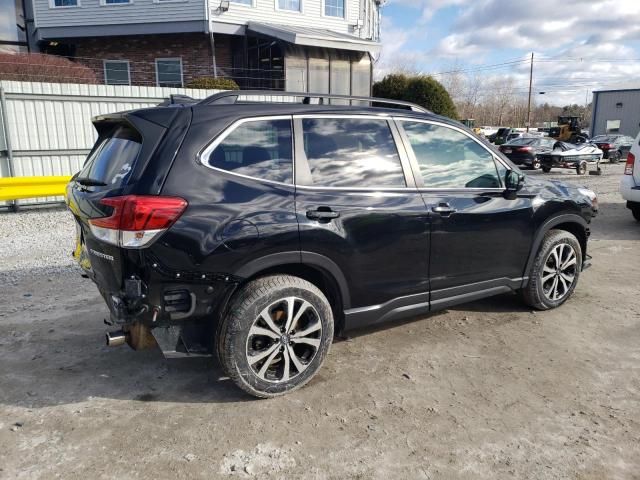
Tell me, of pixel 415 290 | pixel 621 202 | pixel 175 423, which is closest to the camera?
pixel 175 423

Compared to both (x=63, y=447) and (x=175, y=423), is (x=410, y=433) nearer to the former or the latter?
(x=175, y=423)

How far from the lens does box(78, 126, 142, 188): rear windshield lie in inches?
121

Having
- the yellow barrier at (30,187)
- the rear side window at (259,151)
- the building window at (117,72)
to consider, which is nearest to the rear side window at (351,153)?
the rear side window at (259,151)

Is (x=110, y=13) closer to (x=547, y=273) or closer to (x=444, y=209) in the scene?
(x=444, y=209)

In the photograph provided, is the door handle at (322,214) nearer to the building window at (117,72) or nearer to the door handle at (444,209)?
the door handle at (444,209)

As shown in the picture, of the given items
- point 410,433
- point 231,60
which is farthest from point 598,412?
point 231,60

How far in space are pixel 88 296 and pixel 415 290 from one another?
3.36 m

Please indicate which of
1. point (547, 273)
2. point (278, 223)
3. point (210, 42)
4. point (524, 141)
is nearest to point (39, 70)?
point (210, 42)

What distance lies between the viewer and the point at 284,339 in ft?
10.8

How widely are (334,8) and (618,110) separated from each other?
1243 inches

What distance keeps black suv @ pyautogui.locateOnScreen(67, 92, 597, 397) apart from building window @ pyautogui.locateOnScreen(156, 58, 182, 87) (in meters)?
17.7

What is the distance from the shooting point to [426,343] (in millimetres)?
4172

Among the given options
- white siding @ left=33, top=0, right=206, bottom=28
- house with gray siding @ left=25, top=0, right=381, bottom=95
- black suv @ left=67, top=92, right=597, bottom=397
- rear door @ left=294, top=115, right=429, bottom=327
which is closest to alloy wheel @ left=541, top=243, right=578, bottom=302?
black suv @ left=67, top=92, right=597, bottom=397

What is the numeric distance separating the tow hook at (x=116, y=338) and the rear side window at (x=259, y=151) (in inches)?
46.1
